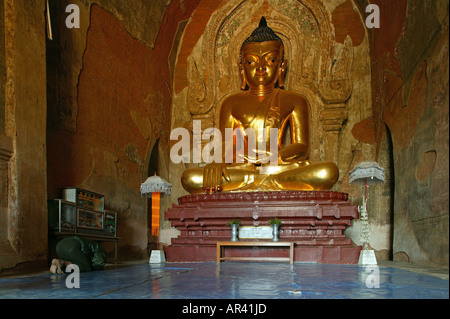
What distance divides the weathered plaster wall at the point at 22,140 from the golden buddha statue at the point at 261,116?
2.59 meters

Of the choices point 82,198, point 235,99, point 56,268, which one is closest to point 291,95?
point 235,99

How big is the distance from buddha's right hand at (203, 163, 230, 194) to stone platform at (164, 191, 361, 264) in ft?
2.03

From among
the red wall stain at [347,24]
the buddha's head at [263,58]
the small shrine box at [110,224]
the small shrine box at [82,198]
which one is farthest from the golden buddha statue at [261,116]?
the small shrine box at [82,198]

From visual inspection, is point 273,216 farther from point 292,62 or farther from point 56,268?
point 292,62

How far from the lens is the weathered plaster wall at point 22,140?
338 centimetres

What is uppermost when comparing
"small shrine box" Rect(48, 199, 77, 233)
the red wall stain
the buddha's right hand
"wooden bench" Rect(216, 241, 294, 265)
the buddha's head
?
the red wall stain

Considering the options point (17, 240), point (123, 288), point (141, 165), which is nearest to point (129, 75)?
point (141, 165)

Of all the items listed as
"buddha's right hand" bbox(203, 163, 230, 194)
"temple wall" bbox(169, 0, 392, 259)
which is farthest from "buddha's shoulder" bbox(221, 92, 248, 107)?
"buddha's right hand" bbox(203, 163, 230, 194)

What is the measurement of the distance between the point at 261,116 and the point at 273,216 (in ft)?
9.13

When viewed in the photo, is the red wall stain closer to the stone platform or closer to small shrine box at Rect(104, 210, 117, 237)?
the stone platform

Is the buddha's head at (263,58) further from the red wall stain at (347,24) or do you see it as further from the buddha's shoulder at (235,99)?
the red wall stain at (347,24)

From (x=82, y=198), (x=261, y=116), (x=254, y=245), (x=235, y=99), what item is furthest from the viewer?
(x=235, y=99)

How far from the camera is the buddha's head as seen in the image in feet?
23.7

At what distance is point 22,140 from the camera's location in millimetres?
3543
